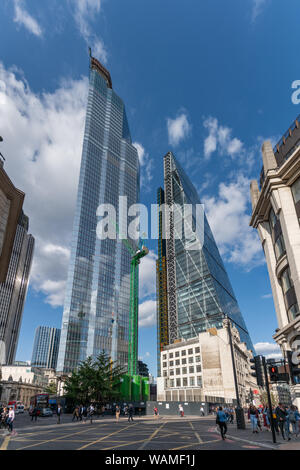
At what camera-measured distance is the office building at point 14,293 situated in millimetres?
136625

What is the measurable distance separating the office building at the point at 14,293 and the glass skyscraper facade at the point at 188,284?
76096mm

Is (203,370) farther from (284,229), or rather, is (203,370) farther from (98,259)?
(284,229)

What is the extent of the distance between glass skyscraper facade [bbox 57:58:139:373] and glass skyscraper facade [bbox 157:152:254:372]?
30.1 meters

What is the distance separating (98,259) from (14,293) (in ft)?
192

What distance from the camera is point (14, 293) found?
147875 mm

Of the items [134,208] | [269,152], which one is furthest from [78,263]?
[269,152]

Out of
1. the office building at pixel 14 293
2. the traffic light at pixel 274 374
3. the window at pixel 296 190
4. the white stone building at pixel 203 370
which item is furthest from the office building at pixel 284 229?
the office building at pixel 14 293

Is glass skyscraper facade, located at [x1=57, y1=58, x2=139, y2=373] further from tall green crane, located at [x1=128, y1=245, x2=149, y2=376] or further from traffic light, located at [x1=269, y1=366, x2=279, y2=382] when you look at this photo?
traffic light, located at [x1=269, y1=366, x2=279, y2=382]

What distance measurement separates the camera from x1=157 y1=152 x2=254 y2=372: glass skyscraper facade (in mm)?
127812

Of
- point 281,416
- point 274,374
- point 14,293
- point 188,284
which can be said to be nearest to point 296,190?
point 274,374

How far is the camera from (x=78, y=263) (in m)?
114

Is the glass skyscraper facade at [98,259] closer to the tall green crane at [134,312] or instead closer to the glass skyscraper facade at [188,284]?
the tall green crane at [134,312]

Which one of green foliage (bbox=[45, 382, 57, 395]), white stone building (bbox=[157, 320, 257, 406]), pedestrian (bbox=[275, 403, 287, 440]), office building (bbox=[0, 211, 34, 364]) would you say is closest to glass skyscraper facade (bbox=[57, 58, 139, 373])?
green foliage (bbox=[45, 382, 57, 395])
